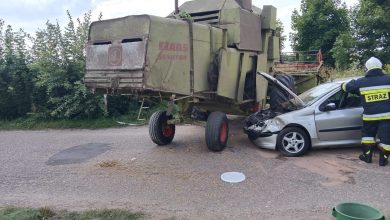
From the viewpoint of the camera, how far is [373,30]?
26.5m

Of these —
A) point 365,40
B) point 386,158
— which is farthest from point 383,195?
point 365,40

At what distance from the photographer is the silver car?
7266mm

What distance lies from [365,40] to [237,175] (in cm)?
2387

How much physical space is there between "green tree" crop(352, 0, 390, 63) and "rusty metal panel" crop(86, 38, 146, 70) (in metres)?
23.0

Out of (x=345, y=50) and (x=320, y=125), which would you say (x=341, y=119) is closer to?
(x=320, y=125)

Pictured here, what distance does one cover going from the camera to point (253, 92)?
29.4 feet

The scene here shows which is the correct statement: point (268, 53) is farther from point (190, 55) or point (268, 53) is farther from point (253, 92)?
point (190, 55)

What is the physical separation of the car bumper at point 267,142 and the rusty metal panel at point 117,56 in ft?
9.64

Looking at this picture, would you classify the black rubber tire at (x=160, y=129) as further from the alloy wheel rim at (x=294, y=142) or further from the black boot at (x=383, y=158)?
the black boot at (x=383, y=158)

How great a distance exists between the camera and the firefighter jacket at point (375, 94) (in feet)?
21.6

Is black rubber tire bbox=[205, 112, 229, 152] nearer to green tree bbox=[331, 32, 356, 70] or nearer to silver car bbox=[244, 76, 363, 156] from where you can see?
silver car bbox=[244, 76, 363, 156]

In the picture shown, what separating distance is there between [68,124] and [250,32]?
741 cm

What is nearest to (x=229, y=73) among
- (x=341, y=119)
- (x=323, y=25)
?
(x=341, y=119)

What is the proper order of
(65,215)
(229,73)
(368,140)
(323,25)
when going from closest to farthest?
(65,215), (368,140), (229,73), (323,25)
